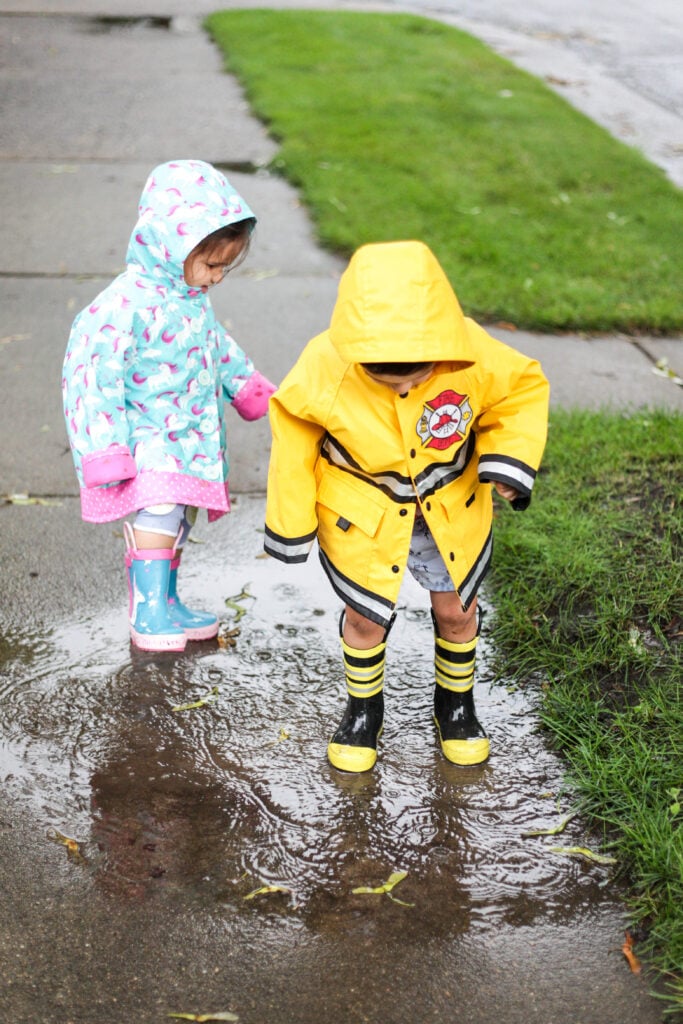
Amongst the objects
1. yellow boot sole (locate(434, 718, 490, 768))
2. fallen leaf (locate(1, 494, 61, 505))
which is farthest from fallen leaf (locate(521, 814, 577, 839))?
fallen leaf (locate(1, 494, 61, 505))

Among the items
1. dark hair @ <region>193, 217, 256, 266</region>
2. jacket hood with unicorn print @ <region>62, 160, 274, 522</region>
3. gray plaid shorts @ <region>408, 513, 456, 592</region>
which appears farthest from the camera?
dark hair @ <region>193, 217, 256, 266</region>

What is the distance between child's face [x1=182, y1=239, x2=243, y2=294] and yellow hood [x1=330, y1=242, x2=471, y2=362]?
0.87m

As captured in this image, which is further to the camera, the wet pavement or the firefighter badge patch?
the firefighter badge patch

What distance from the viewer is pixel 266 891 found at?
2.60 m

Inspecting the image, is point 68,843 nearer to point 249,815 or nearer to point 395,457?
point 249,815

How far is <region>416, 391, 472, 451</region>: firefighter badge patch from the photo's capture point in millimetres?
2680

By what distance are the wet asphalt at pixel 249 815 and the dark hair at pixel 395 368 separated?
1093mm

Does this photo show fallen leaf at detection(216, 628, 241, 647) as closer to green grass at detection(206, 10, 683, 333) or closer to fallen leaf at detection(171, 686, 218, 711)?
fallen leaf at detection(171, 686, 218, 711)

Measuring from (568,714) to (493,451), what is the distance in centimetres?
83

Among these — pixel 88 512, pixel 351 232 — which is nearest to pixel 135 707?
pixel 88 512

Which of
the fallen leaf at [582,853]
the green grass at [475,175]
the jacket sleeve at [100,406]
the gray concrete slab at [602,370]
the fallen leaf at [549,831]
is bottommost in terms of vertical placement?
the green grass at [475,175]

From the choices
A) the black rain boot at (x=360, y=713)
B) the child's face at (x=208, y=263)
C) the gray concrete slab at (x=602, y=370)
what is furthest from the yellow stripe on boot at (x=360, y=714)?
the gray concrete slab at (x=602, y=370)

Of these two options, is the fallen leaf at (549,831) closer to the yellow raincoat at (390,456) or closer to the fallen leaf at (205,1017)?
the yellow raincoat at (390,456)

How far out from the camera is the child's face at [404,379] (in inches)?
100
